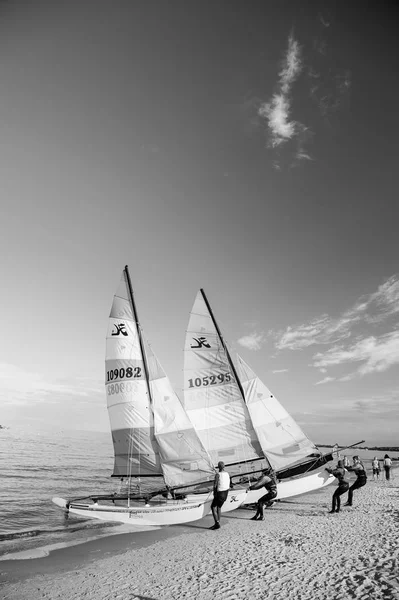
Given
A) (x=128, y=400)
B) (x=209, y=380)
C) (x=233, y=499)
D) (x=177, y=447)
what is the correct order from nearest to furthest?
(x=233, y=499), (x=177, y=447), (x=128, y=400), (x=209, y=380)

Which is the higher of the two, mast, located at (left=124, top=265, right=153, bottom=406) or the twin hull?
mast, located at (left=124, top=265, right=153, bottom=406)

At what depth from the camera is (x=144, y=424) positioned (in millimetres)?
18547

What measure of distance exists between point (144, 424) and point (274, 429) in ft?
27.2

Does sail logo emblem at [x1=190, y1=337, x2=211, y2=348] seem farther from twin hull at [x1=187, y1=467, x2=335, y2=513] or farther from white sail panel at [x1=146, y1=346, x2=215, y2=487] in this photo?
twin hull at [x1=187, y1=467, x2=335, y2=513]

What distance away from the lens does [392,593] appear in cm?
619

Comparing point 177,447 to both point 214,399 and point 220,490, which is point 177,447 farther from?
point 220,490

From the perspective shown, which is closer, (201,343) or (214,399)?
A: (214,399)

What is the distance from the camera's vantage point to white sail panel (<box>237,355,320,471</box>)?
66.7ft

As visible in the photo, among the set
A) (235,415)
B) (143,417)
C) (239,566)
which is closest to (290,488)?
(235,415)

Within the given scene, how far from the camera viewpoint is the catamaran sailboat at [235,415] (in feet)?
66.8

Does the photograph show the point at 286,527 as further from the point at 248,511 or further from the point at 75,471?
the point at 75,471

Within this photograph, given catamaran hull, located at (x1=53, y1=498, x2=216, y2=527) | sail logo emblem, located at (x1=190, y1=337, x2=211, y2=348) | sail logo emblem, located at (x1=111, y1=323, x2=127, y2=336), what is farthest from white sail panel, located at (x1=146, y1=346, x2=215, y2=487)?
sail logo emblem, located at (x1=190, y1=337, x2=211, y2=348)

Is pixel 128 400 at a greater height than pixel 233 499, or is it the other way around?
pixel 128 400

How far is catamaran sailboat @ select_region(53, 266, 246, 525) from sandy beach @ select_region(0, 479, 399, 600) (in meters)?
4.14
